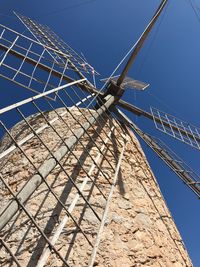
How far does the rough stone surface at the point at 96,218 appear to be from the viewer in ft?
11.4

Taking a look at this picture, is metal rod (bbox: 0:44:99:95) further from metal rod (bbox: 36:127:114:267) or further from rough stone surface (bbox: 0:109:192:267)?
metal rod (bbox: 36:127:114:267)

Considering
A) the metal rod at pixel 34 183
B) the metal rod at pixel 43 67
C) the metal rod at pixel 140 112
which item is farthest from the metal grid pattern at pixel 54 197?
the metal rod at pixel 140 112

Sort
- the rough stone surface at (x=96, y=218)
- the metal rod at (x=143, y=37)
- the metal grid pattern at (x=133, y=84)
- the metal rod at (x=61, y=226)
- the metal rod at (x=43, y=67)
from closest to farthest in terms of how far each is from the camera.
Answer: the metal rod at (x=61, y=226) → the rough stone surface at (x=96, y=218) → the metal rod at (x=143, y=37) → the metal rod at (x=43, y=67) → the metal grid pattern at (x=133, y=84)

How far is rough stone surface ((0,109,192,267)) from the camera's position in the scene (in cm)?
348

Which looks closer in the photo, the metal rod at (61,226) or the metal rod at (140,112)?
the metal rod at (61,226)

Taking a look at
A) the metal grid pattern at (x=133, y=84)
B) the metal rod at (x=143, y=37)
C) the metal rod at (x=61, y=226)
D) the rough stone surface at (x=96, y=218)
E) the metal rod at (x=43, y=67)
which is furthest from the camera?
the metal grid pattern at (x=133, y=84)

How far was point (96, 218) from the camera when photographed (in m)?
3.86

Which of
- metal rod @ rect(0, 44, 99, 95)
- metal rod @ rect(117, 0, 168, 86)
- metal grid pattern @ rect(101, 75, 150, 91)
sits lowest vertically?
metal rod @ rect(0, 44, 99, 95)

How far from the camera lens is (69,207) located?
143 inches

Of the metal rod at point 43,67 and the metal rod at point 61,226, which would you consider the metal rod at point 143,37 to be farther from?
the metal rod at point 61,226

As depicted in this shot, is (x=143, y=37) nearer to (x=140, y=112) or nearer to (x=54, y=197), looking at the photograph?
(x=140, y=112)

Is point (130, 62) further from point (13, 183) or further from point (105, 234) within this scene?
point (105, 234)

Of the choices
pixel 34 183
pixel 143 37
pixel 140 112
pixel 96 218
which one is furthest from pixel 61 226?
pixel 140 112

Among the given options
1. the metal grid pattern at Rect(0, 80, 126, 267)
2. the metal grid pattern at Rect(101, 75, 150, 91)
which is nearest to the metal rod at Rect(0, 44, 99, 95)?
the metal grid pattern at Rect(101, 75, 150, 91)
